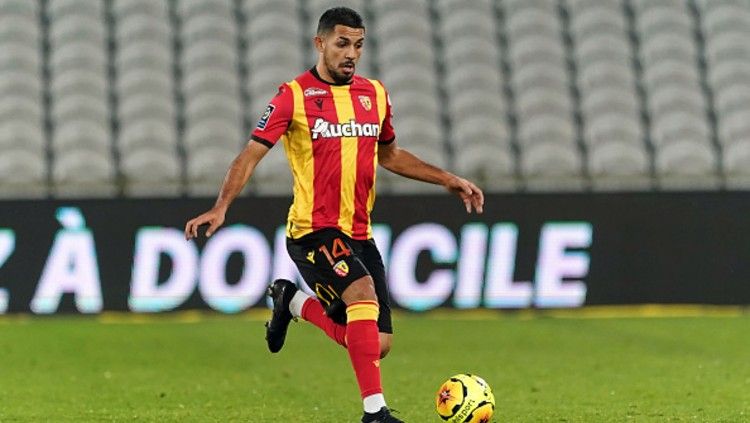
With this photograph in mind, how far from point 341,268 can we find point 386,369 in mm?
3407

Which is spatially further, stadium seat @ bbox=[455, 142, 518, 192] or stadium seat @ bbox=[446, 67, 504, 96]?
stadium seat @ bbox=[446, 67, 504, 96]

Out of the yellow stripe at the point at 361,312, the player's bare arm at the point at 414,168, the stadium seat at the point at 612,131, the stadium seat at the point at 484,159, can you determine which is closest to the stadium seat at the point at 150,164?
the stadium seat at the point at 484,159

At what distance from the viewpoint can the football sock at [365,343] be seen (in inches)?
244

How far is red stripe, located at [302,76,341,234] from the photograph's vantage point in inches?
257

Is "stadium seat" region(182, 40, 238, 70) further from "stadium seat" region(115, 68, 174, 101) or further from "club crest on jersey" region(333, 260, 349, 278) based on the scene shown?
"club crest on jersey" region(333, 260, 349, 278)

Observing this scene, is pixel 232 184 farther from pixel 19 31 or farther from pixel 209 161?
pixel 19 31

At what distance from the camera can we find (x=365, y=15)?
18.6 m

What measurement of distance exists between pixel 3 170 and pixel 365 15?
209 inches

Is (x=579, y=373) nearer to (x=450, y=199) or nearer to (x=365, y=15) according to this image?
(x=450, y=199)

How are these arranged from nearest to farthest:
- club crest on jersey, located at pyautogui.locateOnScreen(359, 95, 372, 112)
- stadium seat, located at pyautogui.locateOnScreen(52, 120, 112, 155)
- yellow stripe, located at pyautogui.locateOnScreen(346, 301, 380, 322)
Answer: yellow stripe, located at pyautogui.locateOnScreen(346, 301, 380, 322) < club crest on jersey, located at pyautogui.locateOnScreen(359, 95, 372, 112) < stadium seat, located at pyautogui.locateOnScreen(52, 120, 112, 155)

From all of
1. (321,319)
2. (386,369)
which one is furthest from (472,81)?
(321,319)

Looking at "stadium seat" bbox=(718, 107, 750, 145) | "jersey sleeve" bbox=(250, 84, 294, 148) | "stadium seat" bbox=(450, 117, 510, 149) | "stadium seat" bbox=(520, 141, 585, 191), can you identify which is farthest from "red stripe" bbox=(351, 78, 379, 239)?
"stadium seat" bbox=(718, 107, 750, 145)

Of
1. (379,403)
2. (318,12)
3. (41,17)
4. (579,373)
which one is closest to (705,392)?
(579,373)

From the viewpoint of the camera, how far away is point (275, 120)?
648 cm
